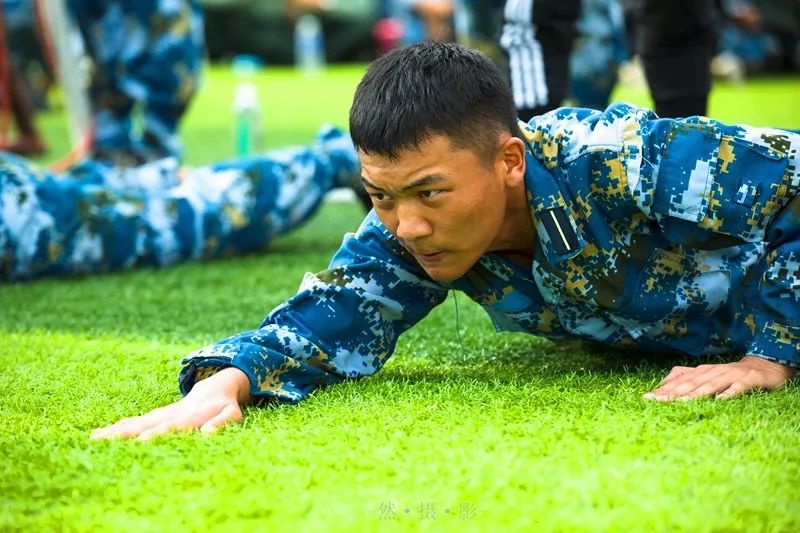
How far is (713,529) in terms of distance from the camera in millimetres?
1223

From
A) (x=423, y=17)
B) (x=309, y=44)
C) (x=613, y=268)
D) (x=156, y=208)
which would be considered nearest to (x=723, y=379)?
(x=613, y=268)

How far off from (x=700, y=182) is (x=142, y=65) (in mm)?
2472

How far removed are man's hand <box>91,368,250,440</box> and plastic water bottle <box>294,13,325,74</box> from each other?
909 centimetres

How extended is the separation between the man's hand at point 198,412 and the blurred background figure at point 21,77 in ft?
10.6

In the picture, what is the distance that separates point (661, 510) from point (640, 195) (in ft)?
1.93

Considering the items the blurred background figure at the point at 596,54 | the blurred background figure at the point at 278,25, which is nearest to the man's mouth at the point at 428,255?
the blurred background figure at the point at 596,54

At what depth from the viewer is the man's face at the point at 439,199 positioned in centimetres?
167

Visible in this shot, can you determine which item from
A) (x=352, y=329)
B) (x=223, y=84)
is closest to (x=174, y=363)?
(x=352, y=329)

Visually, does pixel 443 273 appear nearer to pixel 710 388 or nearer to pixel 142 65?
pixel 710 388

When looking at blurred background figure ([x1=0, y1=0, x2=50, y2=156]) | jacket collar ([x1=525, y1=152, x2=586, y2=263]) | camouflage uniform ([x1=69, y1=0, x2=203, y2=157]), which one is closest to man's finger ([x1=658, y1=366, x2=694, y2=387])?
jacket collar ([x1=525, y1=152, x2=586, y2=263])

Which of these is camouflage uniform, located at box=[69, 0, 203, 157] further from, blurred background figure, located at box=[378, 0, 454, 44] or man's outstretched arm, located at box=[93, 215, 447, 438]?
blurred background figure, located at box=[378, 0, 454, 44]

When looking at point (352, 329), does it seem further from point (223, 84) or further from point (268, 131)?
point (223, 84)

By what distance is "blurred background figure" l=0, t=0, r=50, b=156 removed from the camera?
508 centimetres

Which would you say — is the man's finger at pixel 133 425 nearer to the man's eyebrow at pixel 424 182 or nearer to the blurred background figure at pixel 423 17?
the man's eyebrow at pixel 424 182
